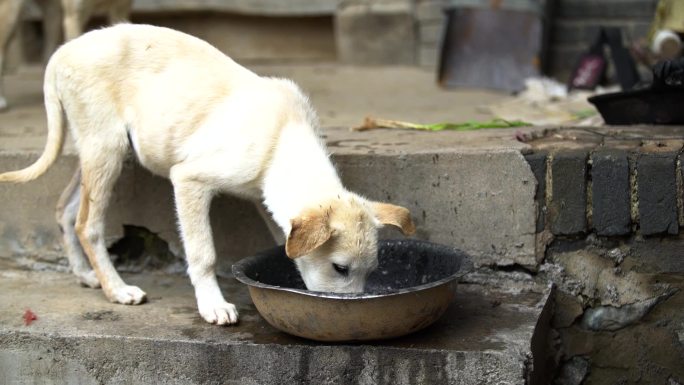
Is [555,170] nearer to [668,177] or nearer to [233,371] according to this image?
[668,177]

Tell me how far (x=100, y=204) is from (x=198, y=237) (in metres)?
0.57

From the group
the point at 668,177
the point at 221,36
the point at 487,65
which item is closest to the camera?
the point at 668,177

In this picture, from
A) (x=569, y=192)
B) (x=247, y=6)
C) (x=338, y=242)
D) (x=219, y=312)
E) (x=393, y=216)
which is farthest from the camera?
(x=247, y=6)

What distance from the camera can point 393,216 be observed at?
3.54m

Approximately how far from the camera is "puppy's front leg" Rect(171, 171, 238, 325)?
12.5 ft

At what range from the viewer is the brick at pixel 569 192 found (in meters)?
4.01

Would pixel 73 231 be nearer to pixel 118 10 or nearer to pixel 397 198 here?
A: pixel 397 198

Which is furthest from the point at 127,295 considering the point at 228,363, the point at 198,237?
the point at 228,363

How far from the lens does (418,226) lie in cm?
423

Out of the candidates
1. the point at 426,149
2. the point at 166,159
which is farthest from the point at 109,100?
the point at 426,149

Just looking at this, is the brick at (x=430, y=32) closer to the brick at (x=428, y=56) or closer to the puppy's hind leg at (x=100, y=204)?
the brick at (x=428, y=56)

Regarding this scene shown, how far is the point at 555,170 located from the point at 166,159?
5.44 ft

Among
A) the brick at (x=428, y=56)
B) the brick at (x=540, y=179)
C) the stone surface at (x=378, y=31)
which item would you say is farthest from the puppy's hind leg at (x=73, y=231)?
the brick at (x=428, y=56)

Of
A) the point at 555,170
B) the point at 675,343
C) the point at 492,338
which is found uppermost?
the point at 555,170
